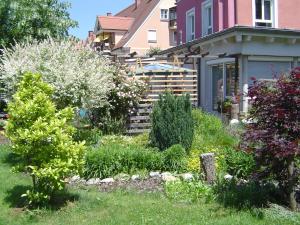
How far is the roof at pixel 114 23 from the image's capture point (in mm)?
49938

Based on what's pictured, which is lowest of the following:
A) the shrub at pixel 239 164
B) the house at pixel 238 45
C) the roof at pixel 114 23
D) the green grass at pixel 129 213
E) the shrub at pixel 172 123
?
the green grass at pixel 129 213

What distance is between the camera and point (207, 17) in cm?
2347

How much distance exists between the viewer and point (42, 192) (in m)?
7.21

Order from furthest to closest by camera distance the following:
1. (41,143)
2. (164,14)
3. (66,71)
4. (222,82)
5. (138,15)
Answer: (138,15) → (164,14) → (222,82) → (66,71) → (41,143)

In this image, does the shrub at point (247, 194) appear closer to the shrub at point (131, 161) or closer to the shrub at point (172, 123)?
the shrub at point (131, 161)

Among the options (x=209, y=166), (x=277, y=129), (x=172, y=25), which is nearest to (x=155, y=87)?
(x=209, y=166)

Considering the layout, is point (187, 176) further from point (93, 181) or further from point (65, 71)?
point (65, 71)

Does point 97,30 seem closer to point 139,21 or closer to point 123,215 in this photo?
point 139,21

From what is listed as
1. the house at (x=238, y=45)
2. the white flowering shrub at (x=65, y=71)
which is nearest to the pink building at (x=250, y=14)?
the house at (x=238, y=45)

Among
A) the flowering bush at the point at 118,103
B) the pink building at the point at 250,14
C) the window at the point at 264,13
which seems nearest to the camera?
the flowering bush at the point at 118,103

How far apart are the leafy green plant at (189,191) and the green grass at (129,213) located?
0.19 meters

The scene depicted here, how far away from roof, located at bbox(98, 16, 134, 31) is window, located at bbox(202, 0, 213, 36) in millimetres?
27060

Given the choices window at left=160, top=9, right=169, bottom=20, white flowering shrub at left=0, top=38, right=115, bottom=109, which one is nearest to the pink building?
white flowering shrub at left=0, top=38, right=115, bottom=109

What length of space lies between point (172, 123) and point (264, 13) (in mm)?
12175
